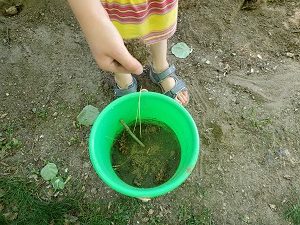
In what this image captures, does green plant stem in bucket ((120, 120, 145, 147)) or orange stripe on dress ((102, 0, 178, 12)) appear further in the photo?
green plant stem in bucket ((120, 120, 145, 147))

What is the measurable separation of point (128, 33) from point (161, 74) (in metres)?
0.44

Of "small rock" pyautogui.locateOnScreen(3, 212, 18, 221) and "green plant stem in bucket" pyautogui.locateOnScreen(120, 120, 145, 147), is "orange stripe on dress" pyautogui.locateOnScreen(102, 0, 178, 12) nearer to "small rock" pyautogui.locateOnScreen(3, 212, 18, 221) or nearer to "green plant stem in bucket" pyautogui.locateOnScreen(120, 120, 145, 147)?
"green plant stem in bucket" pyautogui.locateOnScreen(120, 120, 145, 147)

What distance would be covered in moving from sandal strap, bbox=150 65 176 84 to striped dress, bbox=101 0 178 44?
308mm

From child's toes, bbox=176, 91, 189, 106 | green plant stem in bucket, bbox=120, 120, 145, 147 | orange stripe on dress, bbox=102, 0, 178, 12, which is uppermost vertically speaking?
orange stripe on dress, bbox=102, 0, 178, 12

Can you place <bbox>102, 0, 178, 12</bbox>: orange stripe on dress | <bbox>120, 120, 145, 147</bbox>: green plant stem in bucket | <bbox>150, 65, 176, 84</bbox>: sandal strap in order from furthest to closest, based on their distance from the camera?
<bbox>150, 65, 176, 84</bbox>: sandal strap < <bbox>120, 120, 145, 147</bbox>: green plant stem in bucket < <bbox>102, 0, 178, 12</bbox>: orange stripe on dress

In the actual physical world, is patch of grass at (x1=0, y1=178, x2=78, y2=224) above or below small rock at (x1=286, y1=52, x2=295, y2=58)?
below

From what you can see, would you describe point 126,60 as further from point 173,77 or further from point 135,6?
point 173,77

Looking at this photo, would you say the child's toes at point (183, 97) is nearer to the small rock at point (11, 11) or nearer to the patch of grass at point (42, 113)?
the patch of grass at point (42, 113)

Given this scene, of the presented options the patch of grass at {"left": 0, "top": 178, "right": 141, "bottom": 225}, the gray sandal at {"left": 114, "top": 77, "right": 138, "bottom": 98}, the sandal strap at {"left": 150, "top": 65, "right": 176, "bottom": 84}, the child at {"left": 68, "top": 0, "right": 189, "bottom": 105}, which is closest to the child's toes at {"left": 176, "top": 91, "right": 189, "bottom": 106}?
the child at {"left": 68, "top": 0, "right": 189, "bottom": 105}

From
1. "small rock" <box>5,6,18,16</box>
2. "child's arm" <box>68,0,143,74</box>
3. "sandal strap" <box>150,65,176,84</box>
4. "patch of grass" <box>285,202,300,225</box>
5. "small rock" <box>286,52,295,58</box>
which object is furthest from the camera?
"small rock" <box>5,6,18,16</box>

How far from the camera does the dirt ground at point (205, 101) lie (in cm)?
185

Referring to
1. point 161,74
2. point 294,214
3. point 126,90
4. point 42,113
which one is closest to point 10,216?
point 42,113

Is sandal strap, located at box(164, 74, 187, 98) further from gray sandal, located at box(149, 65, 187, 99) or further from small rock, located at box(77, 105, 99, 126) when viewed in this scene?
small rock, located at box(77, 105, 99, 126)

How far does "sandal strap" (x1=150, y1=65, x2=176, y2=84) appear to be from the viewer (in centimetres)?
200
